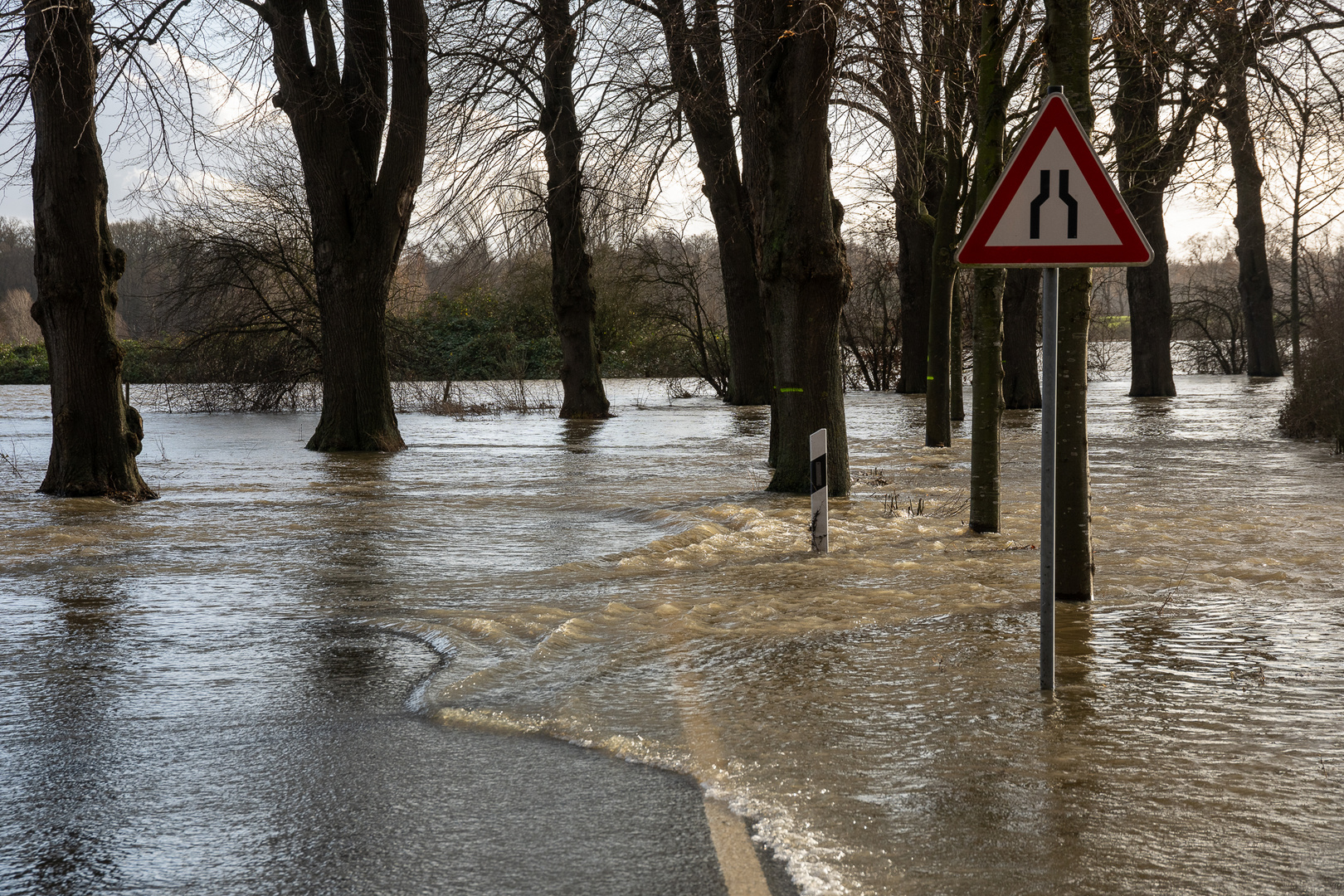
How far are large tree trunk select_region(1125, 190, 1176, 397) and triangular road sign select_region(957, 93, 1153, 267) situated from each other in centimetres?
2708

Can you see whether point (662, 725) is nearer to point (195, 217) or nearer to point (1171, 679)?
point (1171, 679)

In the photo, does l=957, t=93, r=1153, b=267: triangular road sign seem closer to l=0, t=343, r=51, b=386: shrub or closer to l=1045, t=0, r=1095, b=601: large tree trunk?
l=1045, t=0, r=1095, b=601: large tree trunk

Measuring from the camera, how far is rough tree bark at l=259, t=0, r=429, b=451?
1827 cm

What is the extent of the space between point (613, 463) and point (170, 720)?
12.6 m

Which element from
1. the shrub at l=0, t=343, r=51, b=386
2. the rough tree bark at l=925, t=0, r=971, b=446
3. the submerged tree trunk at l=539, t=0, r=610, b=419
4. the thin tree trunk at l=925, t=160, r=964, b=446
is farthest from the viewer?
the shrub at l=0, t=343, r=51, b=386

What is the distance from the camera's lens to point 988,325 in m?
9.95

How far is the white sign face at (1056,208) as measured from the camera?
5074 mm

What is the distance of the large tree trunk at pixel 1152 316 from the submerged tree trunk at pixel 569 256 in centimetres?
1406

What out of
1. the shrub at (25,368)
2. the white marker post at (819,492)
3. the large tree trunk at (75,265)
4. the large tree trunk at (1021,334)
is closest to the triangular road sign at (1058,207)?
the white marker post at (819,492)

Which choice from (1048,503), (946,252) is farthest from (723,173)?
(1048,503)

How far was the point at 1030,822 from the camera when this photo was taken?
12.3ft

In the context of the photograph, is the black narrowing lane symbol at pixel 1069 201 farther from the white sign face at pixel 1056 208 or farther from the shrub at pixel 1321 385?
the shrub at pixel 1321 385

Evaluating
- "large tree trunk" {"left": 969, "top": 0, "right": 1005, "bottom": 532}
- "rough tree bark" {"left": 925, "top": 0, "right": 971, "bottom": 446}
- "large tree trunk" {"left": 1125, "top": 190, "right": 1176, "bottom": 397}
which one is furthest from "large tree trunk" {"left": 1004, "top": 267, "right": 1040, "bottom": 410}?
"large tree trunk" {"left": 969, "top": 0, "right": 1005, "bottom": 532}

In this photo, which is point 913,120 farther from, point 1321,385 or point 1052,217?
point 1321,385
